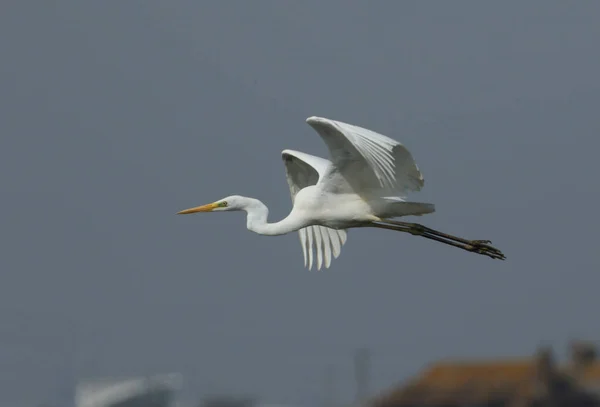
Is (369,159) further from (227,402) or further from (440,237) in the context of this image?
(227,402)

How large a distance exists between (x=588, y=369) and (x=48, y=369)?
7186cm

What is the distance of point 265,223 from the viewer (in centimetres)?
1806

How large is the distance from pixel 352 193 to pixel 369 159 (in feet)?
5.88

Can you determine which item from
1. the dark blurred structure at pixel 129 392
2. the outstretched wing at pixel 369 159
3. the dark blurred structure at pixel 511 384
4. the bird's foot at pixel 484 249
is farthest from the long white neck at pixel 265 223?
the dark blurred structure at pixel 129 392

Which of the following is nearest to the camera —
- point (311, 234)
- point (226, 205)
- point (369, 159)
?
point (369, 159)

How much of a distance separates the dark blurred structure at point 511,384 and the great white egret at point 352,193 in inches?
1092

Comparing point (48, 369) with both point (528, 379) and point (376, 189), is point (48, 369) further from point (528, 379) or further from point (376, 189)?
point (376, 189)

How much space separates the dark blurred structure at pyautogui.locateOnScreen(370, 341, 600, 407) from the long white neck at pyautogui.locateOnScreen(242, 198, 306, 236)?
2815cm

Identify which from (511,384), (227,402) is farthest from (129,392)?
(511,384)

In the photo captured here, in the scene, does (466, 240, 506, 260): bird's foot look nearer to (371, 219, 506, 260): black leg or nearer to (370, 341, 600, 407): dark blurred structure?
(371, 219, 506, 260): black leg

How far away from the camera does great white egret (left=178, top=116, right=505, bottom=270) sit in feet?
53.3

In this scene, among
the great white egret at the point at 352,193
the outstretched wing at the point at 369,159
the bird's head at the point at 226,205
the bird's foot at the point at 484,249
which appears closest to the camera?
the outstretched wing at the point at 369,159

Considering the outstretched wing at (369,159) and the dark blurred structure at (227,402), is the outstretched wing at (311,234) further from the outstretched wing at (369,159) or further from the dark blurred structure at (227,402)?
the dark blurred structure at (227,402)

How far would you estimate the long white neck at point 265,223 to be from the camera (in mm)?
17969
